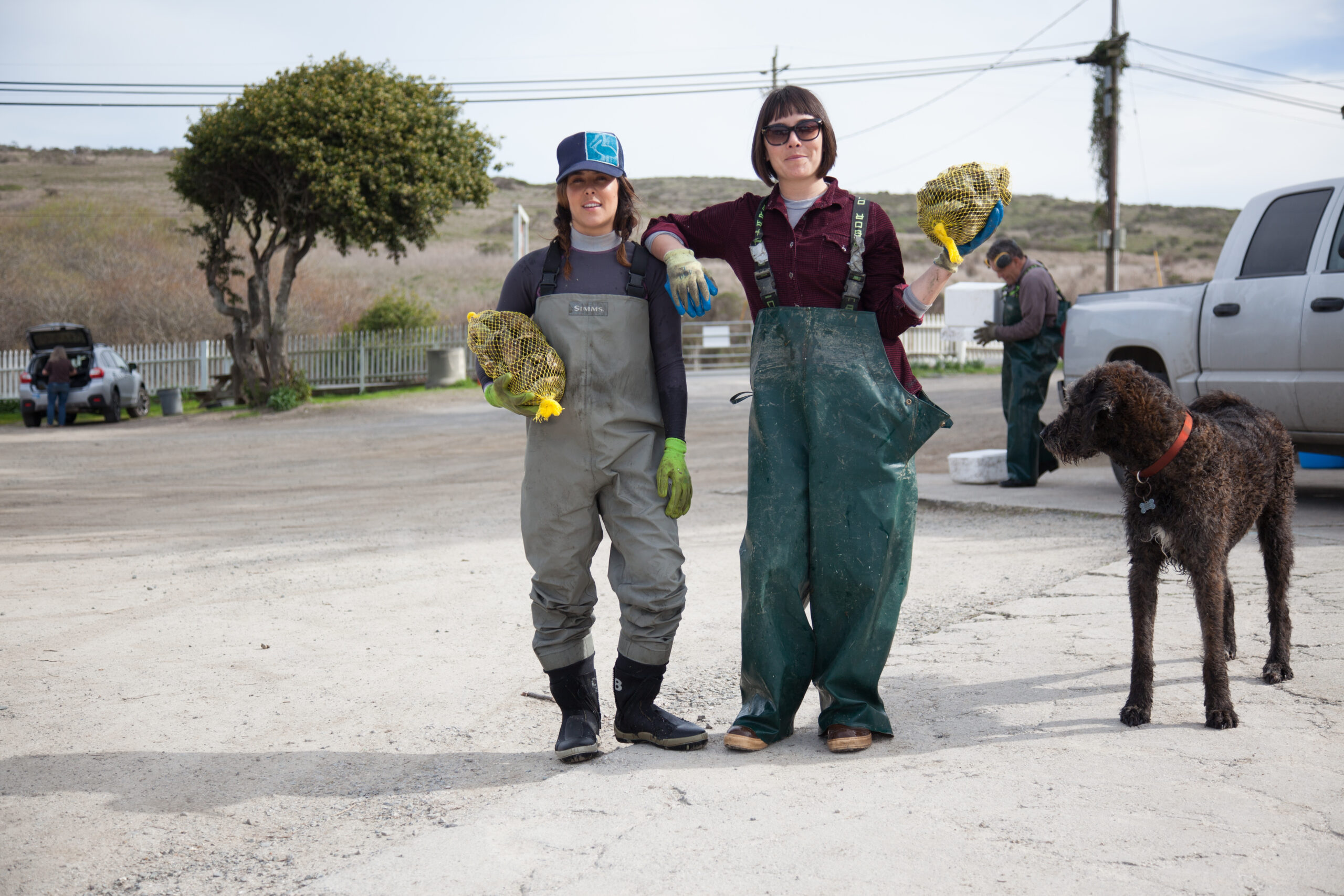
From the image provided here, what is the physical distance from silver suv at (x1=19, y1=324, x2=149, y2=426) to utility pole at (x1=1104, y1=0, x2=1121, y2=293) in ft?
66.0

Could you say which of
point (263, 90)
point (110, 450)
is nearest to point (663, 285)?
point (110, 450)

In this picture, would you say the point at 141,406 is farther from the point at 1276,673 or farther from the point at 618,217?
the point at 1276,673

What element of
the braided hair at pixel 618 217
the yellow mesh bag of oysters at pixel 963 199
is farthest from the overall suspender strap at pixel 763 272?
the yellow mesh bag of oysters at pixel 963 199

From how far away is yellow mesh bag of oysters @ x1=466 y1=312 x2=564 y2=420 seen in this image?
3.44 meters

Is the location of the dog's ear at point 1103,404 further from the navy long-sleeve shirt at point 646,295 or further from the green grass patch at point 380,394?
the green grass patch at point 380,394

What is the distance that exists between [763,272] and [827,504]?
80cm

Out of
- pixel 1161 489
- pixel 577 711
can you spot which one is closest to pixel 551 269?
pixel 577 711

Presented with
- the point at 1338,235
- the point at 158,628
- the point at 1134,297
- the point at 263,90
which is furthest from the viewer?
the point at 263,90

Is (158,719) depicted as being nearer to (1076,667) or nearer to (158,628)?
(158,628)

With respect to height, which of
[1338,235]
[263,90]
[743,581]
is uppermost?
[263,90]

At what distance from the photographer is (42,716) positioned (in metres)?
4.20

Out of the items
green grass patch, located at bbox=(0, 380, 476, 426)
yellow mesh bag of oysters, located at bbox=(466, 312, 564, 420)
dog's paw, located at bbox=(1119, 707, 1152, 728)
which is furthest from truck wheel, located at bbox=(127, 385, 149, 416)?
dog's paw, located at bbox=(1119, 707, 1152, 728)

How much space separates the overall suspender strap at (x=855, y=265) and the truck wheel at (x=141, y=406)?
878 inches

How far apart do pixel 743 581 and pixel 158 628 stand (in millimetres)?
3441
